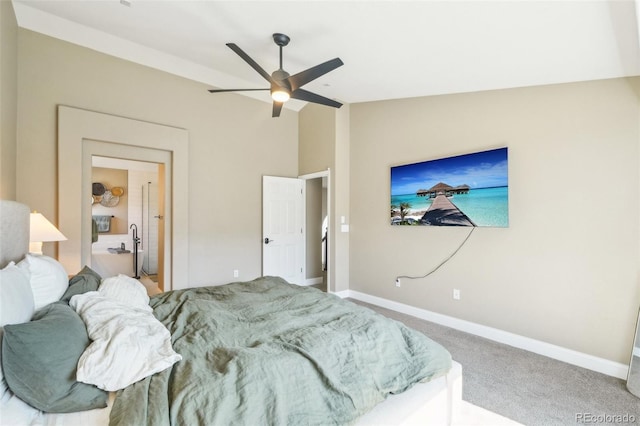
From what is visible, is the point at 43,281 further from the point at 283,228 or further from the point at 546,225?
the point at 546,225

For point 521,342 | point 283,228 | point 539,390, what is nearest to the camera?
point 539,390

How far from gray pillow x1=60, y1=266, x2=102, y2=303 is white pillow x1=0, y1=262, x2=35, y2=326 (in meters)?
0.28

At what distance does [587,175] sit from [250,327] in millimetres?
3060

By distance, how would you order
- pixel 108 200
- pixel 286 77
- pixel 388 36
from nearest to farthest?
pixel 388 36, pixel 286 77, pixel 108 200

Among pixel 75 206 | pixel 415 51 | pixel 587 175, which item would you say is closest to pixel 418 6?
pixel 415 51

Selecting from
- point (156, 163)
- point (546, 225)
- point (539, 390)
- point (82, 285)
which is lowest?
point (539, 390)

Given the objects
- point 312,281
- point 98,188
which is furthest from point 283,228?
point 98,188

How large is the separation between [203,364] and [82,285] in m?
1.18

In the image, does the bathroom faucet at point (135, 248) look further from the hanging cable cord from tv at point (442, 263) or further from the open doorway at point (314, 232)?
the hanging cable cord from tv at point (442, 263)

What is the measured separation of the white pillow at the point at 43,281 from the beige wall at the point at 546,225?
355 centimetres

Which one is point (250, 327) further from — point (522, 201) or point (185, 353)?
point (522, 201)

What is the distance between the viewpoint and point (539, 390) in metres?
2.31

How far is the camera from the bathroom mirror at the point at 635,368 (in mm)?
2305

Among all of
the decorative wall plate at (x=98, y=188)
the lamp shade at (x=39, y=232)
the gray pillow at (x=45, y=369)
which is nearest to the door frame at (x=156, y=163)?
the lamp shade at (x=39, y=232)
